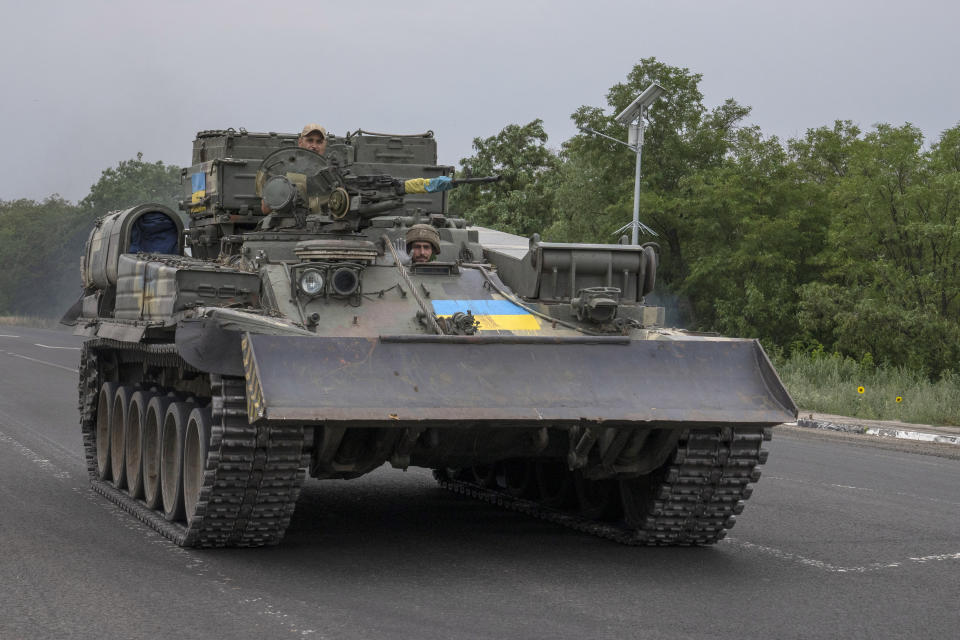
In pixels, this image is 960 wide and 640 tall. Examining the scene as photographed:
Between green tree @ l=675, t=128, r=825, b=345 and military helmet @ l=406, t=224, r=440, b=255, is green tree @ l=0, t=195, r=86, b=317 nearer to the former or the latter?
green tree @ l=675, t=128, r=825, b=345

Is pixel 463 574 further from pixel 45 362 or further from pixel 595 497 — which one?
pixel 45 362

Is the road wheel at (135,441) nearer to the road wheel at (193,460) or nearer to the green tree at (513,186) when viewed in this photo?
the road wheel at (193,460)

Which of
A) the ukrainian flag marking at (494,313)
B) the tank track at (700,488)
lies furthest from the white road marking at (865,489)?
the ukrainian flag marking at (494,313)

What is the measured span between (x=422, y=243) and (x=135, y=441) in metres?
3.29

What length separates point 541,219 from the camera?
4447 cm

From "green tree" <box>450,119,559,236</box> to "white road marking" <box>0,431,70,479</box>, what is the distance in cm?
2659

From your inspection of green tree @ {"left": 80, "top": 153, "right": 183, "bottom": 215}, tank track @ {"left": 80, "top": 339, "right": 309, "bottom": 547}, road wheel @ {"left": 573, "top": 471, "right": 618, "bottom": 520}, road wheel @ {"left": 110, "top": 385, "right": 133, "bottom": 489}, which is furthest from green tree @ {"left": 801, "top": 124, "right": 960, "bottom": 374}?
green tree @ {"left": 80, "top": 153, "right": 183, "bottom": 215}

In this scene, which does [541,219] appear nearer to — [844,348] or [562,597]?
[844,348]

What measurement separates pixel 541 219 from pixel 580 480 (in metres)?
34.0

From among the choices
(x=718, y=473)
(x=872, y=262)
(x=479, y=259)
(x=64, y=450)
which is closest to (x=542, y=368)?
(x=718, y=473)

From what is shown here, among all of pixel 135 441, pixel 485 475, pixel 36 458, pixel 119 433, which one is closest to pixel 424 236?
pixel 485 475

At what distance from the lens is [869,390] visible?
23.4 meters

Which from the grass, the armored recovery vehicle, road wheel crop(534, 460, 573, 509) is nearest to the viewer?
the armored recovery vehicle

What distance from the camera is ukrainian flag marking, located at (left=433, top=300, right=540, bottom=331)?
952cm
